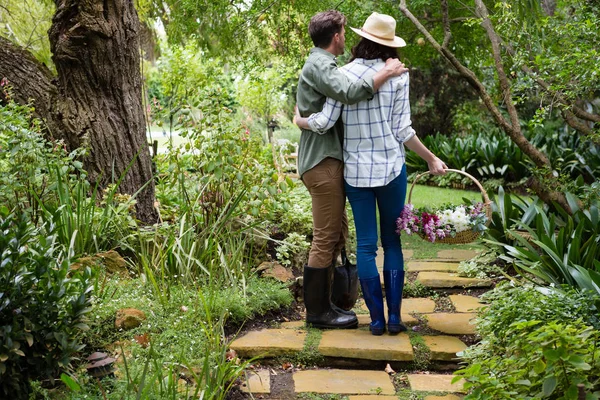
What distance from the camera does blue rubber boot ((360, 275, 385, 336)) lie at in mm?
4117

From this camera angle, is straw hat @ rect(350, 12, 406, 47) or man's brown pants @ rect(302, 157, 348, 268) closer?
straw hat @ rect(350, 12, 406, 47)

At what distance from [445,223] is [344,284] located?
0.73 meters

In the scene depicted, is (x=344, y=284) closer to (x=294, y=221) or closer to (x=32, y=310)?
(x=294, y=221)

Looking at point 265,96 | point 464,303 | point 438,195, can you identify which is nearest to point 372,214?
point 464,303

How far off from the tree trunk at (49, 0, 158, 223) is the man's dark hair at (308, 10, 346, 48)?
208 cm

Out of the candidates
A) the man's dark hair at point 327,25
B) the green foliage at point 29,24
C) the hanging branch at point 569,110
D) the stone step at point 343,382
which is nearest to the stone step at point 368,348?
the stone step at point 343,382

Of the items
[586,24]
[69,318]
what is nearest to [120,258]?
[69,318]

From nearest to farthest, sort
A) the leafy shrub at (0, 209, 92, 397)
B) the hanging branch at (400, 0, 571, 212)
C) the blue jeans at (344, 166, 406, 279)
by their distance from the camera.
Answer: the leafy shrub at (0, 209, 92, 397) < the blue jeans at (344, 166, 406, 279) < the hanging branch at (400, 0, 571, 212)

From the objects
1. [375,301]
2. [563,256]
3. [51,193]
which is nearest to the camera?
[375,301]

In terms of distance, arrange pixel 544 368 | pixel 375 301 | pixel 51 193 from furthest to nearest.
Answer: pixel 51 193
pixel 375 301
pixel 544 368

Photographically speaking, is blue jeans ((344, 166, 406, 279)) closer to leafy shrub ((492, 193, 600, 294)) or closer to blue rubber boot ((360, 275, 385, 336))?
blue rubber boot ((360, 275, 385, 336))

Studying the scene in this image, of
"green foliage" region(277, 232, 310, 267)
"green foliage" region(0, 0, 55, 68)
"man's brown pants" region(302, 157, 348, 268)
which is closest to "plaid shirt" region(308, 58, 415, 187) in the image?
"man's brown pants" region(302, 157, 348, 268)

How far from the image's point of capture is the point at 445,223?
13.7 ft

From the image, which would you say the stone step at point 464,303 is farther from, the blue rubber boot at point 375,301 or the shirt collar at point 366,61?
the shirt collar at point 366,61
